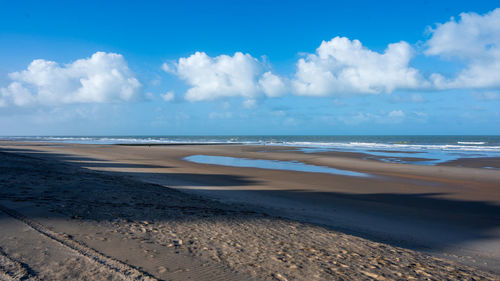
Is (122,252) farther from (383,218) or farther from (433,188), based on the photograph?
(433,188)

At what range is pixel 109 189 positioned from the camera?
960 centimetres

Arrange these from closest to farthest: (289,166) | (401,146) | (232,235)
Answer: (232,235), (289,166), (401,146)

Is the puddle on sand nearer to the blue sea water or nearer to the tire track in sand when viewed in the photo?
the blue sea water

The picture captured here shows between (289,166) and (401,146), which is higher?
(401,146)

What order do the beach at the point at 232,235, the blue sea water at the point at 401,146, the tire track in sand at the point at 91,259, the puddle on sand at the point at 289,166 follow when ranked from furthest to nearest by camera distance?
the blue sea water at the point at 401,146 < the puddle on sand at the point at 289,166 < the beach at the point at 232,235 < the tire track in sand at the point at 91,259

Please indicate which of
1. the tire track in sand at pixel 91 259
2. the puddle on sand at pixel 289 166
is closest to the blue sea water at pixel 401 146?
the puddle on sand at pixel 289 166

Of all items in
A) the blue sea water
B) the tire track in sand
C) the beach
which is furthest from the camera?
the blue sea water

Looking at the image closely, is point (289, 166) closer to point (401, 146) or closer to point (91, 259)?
point (91, 259)

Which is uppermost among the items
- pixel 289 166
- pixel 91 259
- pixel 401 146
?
pixel 91 259

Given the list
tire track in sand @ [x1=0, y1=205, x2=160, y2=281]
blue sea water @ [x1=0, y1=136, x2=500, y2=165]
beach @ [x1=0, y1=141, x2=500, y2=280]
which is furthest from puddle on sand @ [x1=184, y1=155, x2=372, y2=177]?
tire track in sand @ [x1=0, y1=205, x2=160, y2=281]

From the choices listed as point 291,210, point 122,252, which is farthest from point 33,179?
point 291,210

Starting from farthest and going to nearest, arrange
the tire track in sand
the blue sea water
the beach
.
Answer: the blue sea water → the beach → the tire track in sand

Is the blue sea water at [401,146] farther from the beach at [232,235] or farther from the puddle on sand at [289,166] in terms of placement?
the beach at [232,235]

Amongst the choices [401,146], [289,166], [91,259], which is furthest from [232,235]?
[401,146]
